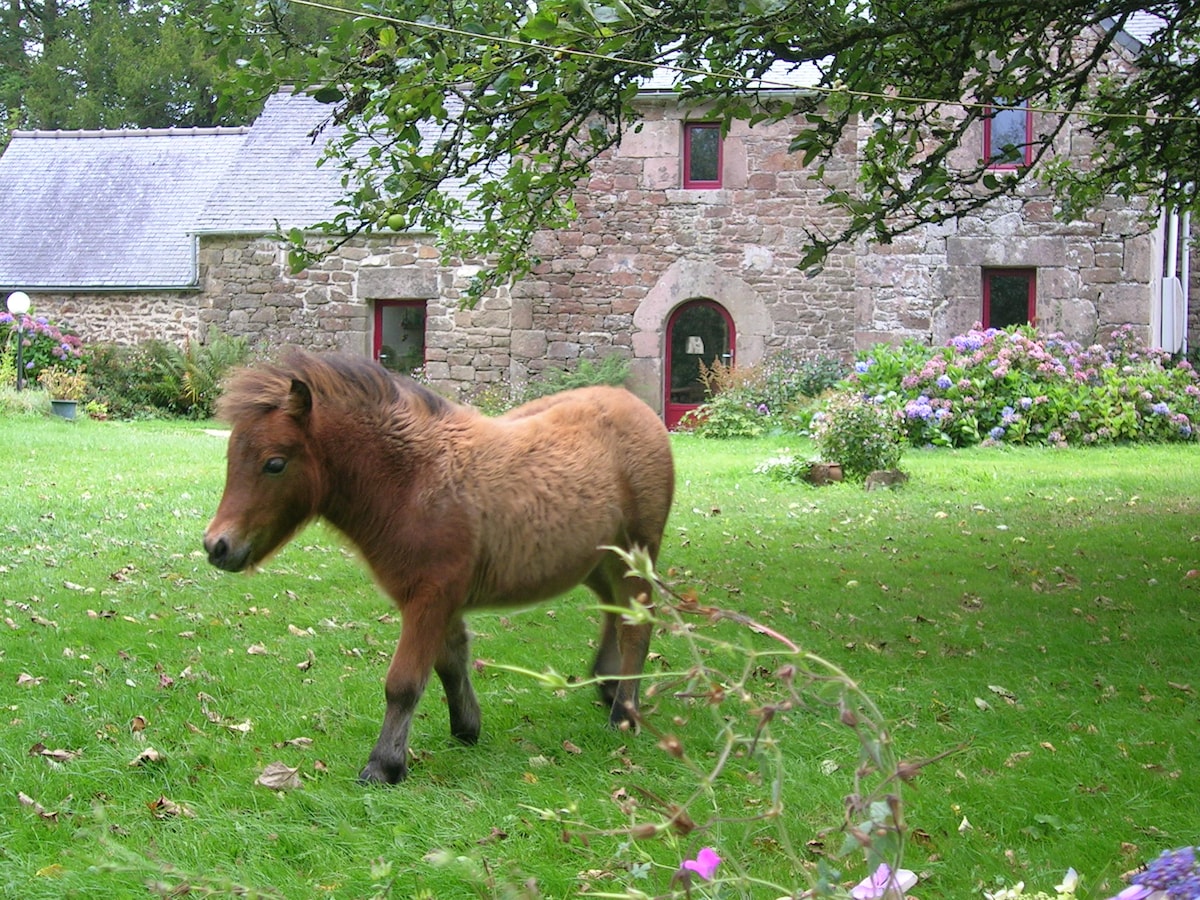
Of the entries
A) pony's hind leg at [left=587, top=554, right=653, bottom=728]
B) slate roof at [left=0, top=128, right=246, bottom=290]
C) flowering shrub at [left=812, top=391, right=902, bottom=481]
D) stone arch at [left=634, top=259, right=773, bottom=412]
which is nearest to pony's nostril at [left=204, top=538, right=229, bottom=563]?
pony's hind leg at [left=587, top=554, right=653, bottom=728]

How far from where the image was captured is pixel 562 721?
5.25 m

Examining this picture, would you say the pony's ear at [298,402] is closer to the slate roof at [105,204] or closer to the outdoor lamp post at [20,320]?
the outdoor lamp post at [20,320]

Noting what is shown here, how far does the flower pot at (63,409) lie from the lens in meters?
19.3

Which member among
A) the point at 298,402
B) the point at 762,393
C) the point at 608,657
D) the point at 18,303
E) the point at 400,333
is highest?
the point at 18,303

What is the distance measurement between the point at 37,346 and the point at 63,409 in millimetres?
3387

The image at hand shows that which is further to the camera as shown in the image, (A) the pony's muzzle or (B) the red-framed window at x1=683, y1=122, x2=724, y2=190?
(B) the red-framed window at x1=683, y1=122, x2=724, y2=190

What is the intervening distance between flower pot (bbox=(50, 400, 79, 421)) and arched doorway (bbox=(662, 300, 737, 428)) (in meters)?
10.1

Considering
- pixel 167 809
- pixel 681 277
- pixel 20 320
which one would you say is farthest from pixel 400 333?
pixel 167 809

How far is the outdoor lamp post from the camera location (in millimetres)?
20656

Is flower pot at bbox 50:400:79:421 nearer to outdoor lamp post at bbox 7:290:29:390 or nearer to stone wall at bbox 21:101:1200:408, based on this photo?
outdoor lamp post at bbox 7:290:29:390

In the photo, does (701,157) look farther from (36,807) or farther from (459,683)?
(36,807)

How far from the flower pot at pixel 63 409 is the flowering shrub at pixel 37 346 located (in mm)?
2608

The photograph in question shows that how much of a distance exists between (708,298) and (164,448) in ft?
31.7

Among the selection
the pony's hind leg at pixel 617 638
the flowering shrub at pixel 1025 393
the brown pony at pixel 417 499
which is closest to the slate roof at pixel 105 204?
the flowering shrub at pixel 1025 393
